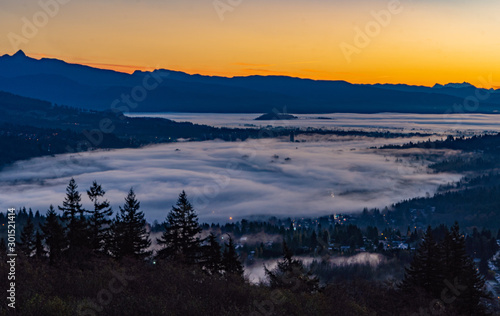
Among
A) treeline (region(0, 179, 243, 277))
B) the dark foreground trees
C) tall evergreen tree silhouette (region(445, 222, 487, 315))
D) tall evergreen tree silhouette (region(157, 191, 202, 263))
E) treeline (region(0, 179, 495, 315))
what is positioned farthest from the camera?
tall evergreen tree silhouette (region(157, 191, 202, 263))

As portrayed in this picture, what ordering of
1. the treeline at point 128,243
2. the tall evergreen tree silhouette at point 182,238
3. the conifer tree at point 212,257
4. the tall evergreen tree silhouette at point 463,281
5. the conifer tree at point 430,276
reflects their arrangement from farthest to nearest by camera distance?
the tall evergreen tree silhouette at point 182,238, the conifer tree at point 430,276, the treeline at point 128,243, the conifer tree at point 212,257, the tall evergreen tree silhouette at point 463,281

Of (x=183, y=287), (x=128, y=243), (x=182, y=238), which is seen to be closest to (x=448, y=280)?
(x=182, y=238)

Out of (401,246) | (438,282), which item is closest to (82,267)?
(438,282)

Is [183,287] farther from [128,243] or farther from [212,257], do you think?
[128,243]

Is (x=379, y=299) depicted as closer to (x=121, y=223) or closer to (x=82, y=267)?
(x=82, y=267)

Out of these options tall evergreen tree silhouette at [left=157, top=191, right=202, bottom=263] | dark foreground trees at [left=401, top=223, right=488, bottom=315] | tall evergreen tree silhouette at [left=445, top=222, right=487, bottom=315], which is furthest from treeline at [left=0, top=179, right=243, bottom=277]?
tall evergreen tree silhouette at [left=445, top=222, right=487, bottom=315]

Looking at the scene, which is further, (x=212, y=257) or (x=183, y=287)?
(x=212, y=257)

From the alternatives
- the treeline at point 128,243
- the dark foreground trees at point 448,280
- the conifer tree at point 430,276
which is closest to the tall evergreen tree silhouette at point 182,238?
the treeline at point 128,243

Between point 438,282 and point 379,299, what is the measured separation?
45.3 feet

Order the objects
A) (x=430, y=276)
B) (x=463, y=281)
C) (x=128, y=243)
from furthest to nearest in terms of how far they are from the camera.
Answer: (x=128, y=243), (x=430, y=276), (x=463, y=281)

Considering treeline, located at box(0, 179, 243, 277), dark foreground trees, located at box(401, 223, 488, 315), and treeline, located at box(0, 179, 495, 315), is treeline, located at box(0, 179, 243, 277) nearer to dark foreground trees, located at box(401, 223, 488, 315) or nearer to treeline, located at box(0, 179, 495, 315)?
treeline, located at box(0, 179, 495, 315)

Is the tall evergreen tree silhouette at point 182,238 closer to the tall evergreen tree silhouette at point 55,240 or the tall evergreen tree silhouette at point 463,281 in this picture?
the tall evergreen tree silhouette at point 55,240

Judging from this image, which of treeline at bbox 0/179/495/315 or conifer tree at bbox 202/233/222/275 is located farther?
conifer tree at bbox 202/233/222/275

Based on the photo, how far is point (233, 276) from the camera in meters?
26.7
